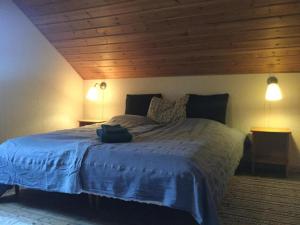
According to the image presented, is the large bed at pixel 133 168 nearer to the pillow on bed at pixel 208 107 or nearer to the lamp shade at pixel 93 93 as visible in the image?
the pillow on bed at pixel 208 107

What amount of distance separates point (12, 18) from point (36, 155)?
6.65ft

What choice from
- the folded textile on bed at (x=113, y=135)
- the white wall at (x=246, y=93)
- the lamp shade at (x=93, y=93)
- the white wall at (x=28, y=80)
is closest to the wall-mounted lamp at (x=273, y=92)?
the white wall at (x=246, y=93)

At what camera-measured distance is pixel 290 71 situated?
3484 millimetres

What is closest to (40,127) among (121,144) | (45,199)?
(45,199)

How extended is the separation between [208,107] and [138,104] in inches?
40.0

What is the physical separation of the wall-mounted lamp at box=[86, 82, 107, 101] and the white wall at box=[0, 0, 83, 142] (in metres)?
0.36

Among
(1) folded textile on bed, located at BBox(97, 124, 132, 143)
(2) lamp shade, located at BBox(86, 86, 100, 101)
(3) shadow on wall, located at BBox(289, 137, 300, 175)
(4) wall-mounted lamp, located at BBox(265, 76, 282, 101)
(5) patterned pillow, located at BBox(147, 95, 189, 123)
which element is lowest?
(3) shadow on wall, located at BBox(289, 137, 300, 175)

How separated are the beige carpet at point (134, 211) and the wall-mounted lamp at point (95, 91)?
1.87 meters

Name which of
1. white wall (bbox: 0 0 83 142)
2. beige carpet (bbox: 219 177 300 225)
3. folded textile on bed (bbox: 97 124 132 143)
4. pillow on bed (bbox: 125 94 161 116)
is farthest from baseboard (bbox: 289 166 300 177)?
white wall (bbox: 0 0 83 142)

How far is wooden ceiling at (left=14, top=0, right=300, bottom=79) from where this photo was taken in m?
2.76

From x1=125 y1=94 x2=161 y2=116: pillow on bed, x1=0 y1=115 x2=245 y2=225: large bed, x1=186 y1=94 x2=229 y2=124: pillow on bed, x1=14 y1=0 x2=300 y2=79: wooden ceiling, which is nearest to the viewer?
x1=0 y1=115 x2=245 y2=225: large bed

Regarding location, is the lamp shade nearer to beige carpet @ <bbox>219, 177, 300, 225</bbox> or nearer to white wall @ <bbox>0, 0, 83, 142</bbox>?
white wall @ <bbox>0, 0, 83, 142</bbox>

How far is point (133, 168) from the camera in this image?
1.96 meters

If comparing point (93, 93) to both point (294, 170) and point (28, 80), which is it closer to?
point (28, 80)
